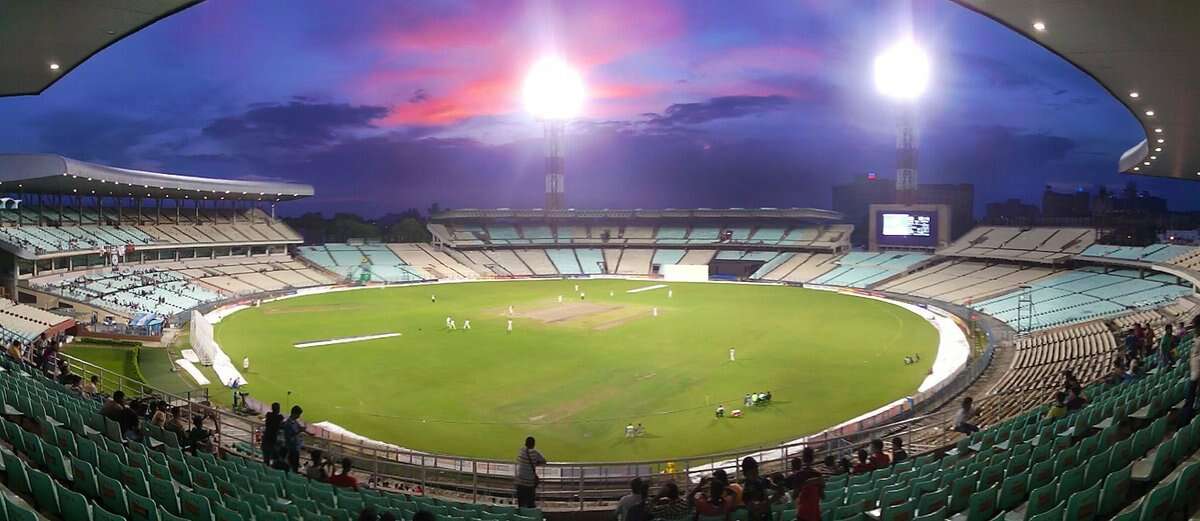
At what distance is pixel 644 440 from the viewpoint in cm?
2161

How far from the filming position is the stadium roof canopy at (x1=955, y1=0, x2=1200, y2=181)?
40.6 ft

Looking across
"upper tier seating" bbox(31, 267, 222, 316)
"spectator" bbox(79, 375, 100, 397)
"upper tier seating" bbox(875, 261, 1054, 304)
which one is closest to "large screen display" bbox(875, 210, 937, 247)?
"upper tier seating" bbox(875, 261, 1054, 304)

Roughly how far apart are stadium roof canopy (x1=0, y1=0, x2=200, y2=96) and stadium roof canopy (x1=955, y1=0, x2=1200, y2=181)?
54.1 ft

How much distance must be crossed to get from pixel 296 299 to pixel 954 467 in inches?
2218

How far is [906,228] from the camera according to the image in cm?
7088

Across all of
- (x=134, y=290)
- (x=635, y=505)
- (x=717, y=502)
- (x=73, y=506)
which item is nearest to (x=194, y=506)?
(x=73, y=506)

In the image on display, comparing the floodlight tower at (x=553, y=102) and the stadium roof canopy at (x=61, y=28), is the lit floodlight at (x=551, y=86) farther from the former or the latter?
the stadium roof canopy at (x=61, y=28)

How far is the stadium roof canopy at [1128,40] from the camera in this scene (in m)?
12.4

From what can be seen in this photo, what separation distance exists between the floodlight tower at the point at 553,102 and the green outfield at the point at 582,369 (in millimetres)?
25289

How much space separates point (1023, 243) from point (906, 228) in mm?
11478

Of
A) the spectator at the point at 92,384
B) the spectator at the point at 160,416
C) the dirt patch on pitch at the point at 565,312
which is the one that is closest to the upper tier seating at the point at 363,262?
the dirt patch on pitch at the point at 565,312

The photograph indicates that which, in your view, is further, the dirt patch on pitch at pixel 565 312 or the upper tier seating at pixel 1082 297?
the dirt patch on pitch at pixel 565 312

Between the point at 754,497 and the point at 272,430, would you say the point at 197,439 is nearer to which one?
the point at 272,430

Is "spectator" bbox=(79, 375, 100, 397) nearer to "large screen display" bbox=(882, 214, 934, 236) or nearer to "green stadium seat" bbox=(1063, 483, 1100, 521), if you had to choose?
"green stadium seat" bbox=(1063, 483, 1100, 521)
